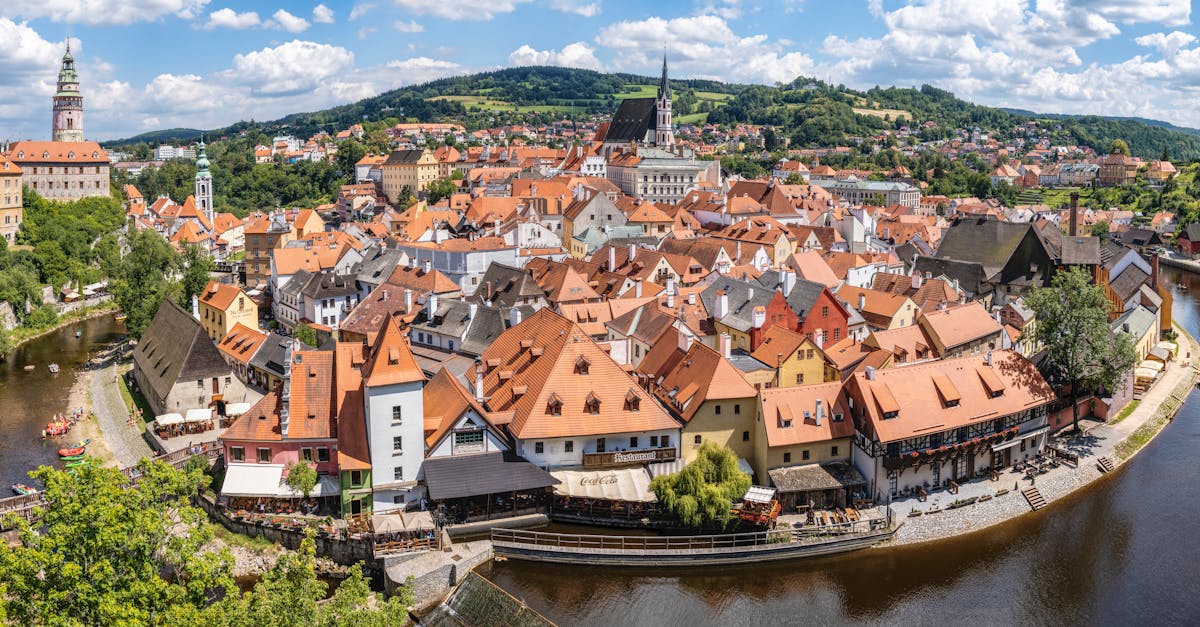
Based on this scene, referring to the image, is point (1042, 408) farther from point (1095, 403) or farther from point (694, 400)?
point (694, 400)

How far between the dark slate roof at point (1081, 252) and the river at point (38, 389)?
6132 cm

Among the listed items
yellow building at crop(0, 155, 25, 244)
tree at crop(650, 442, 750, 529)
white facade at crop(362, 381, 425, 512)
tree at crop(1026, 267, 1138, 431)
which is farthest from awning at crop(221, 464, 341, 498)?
yellow building at crop(0, 155, 25, 244)

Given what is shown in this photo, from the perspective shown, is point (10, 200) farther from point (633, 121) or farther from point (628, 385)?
point (633, 121)

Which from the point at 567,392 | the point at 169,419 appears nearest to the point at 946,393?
the point at 567,392

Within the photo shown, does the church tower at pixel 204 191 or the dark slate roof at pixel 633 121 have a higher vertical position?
the dark slate roof at pixel 633 121

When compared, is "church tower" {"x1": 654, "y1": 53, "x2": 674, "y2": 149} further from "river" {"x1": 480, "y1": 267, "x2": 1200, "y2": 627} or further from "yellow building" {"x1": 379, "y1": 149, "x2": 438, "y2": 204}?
"river" {"x1": 480, "y1": 267, "x2": 1200, "y2": 627}

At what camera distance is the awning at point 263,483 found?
34031mm

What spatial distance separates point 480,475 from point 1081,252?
49.8 meters

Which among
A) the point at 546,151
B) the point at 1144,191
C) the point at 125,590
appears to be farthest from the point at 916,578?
the point at 1144,191

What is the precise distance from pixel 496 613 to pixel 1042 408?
26.2 metres

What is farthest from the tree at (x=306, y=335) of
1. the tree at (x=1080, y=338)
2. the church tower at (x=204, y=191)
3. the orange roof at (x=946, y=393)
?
the church tower at (x=204, y=191)

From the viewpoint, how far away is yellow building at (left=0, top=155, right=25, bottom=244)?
8512cm

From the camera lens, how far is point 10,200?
284 feet

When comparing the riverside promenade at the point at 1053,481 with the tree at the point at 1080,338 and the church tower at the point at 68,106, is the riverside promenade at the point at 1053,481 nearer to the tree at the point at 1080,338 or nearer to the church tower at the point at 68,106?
the tree at the point at 1080,338
